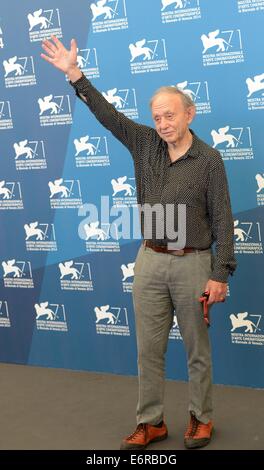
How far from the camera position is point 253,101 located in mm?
3709

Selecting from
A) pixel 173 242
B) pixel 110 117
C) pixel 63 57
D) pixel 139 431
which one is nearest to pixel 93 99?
pixel 110 117

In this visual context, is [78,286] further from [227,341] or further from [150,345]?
[150,345]

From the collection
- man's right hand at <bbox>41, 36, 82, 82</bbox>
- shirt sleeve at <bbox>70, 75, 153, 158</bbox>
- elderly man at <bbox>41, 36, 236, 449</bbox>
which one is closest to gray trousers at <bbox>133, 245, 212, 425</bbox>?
elderly man at <bbox>41, 36, 236, 449</bbox>

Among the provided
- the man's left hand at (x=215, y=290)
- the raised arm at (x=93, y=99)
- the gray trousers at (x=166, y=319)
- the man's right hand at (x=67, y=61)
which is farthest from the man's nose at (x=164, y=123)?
the man's left hand at (x=215, y=290)

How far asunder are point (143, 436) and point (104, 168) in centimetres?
163

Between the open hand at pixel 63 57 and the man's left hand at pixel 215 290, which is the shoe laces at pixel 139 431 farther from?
the open hand at pixel 63 57

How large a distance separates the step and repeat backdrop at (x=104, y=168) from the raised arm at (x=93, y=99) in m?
0.77

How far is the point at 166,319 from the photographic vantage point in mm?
3172

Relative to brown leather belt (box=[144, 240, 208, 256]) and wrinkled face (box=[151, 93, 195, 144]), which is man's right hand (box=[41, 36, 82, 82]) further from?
brown leather belt (box=[144, 240, 208, 256])

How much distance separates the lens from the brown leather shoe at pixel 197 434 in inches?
126

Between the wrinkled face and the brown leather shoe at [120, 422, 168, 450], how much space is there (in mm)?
1283

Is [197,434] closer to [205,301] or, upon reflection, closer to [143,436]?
[143,436]

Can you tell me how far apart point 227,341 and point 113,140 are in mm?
1303
